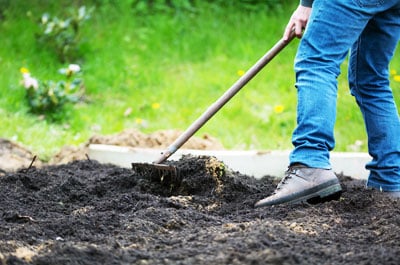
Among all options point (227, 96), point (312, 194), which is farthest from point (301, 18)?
point (312, 194)

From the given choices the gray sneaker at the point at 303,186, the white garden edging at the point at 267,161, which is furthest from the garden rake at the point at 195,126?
the white garden edging at the point at 267,161

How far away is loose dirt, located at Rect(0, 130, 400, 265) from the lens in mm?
3057

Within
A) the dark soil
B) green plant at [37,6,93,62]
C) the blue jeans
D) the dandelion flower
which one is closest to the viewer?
the dark soil

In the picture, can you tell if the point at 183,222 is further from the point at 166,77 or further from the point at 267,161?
the point at 166,77

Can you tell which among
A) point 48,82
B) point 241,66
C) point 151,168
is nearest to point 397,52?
point 241,66

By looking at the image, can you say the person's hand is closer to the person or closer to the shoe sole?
the person

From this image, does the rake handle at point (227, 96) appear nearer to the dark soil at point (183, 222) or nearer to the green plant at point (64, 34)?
the dark soil at point (183, 222)

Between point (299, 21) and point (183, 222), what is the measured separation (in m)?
1.33

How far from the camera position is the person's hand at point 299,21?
13.8 feet

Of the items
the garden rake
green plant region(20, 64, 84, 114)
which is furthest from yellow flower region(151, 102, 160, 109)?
the garden rake

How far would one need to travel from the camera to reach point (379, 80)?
4.34 m

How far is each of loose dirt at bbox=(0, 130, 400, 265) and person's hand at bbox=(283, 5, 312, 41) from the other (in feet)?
2.66

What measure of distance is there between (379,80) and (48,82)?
3.45 m

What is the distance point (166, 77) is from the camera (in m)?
7.84
